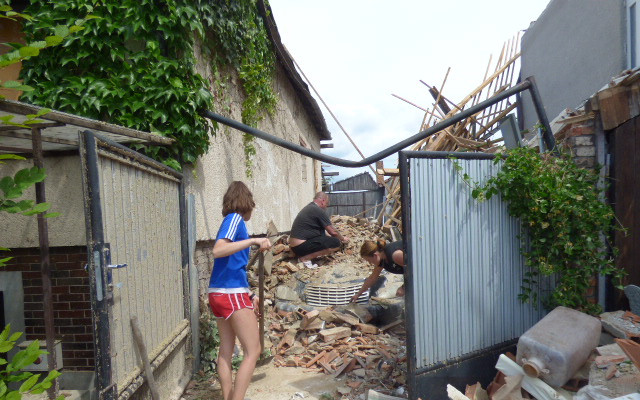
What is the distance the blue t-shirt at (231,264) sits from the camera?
355 centimetres

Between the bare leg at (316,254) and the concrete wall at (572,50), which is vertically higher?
the concrete wall at (572,50)

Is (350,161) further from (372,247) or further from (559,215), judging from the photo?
(559,215)

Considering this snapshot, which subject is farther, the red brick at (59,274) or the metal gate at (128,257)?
the red brick at (59,274)

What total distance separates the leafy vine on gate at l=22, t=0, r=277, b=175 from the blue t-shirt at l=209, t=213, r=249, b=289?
1.19 m


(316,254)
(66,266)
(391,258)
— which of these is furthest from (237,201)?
(316,254)

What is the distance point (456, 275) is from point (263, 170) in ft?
15.0

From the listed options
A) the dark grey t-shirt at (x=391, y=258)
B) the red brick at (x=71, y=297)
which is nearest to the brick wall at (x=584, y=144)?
the dark grey t-shirt at (x=391, y=258)

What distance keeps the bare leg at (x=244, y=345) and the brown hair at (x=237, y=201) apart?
83 centimetres

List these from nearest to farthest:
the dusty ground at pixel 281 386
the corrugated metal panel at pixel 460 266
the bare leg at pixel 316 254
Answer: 1. the corrugated metal panel at pixel 460 266
2. the dusty ground at pixel 281 386
3. the bare leg at pixel 316 254

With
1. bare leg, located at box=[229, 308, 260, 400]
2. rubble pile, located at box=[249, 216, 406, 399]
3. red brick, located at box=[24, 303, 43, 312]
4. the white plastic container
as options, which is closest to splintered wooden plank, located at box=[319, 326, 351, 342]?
rubble pile, located at box=[249, 216, 406, 399]

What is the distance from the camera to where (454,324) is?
3.93 meters

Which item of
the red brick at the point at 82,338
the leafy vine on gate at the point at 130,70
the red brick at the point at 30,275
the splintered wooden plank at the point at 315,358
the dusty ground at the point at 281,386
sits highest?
the leafy vine on gate at the point at 130,70

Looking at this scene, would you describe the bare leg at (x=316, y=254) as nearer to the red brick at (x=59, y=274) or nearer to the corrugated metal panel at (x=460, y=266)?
the corrugated metal panel at (x=460, y=266)

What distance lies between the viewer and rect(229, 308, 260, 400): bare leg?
352 centimetres
